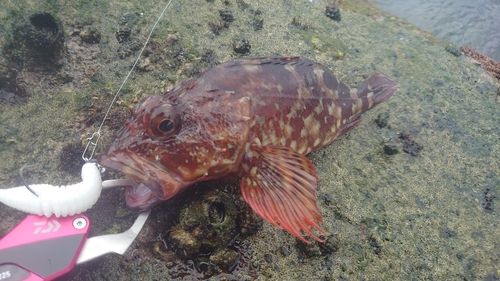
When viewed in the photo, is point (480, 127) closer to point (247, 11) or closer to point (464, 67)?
point (464, 67)

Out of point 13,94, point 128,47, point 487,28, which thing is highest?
point 128,47

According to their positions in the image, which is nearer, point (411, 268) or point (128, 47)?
point (411, 268)

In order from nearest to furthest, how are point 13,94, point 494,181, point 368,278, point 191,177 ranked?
point 191,177 < point 368,278 < point 13,94 < point 494,181

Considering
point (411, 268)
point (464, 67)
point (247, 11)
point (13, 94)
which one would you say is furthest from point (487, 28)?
point (13, 94)

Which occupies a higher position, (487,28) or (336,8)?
(336,8)

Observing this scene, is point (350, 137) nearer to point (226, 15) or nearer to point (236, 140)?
point (236, 140)

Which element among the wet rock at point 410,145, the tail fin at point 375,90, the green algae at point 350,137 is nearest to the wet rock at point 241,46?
the green algae at point 350,137

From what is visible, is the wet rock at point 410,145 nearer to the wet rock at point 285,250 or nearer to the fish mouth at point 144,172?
the wet rock at point 285,250
